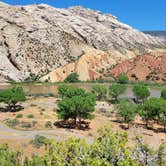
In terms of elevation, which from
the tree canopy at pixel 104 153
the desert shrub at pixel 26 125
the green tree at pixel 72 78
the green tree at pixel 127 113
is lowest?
the desert shrub at pixel 26 125

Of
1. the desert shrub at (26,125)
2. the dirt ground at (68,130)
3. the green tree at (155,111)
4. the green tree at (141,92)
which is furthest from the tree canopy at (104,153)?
the green tree at (141,92)

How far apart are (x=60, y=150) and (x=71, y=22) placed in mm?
181346

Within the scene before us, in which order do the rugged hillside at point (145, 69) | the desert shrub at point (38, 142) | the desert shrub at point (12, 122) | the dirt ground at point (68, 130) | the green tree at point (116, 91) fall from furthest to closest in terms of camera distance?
the rugged hillside at point (145, 69) → the green tree at point (116, 91) → the desert shrub at point (12, 122) → the dirt ground at point (68, 130) → the desert shrub at point (38, 142)

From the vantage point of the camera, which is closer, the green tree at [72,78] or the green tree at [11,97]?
the green tree at [11,97]

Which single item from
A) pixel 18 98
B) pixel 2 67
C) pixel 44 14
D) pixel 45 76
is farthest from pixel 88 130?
pixel 44 14

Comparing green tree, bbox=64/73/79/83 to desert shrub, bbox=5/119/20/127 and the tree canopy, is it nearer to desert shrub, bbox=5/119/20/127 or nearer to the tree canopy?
desert shrub, bbox=5/119/20/127

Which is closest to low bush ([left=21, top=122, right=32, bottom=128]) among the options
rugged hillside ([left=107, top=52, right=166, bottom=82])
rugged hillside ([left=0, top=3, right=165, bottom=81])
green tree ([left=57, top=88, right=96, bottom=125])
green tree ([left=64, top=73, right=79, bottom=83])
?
green tree ([left=57, top=88, right=96, bottom=125])

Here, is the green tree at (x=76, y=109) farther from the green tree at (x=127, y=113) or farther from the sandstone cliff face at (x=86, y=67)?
the sandstone cliff face at (x=86, y=67)

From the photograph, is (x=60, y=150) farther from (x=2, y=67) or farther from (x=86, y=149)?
A: (x=2, y=67)

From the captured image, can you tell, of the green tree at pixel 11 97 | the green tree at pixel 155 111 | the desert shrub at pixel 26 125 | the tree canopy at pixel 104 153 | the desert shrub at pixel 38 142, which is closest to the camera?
the tree canopy at pixel 104 153

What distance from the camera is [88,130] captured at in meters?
54.0

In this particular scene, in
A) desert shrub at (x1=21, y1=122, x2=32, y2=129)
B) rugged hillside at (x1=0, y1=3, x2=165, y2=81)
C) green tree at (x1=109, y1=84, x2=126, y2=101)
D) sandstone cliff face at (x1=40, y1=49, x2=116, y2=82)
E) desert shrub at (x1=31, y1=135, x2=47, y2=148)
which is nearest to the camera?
desert shrub at (x1=31, y1=135, x2=47, y2=148)

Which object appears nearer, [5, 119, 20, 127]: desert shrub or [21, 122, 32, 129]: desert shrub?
[21, 122, 32, 129]: desert shrub

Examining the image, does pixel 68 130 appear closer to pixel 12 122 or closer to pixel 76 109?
pixel 76 109
